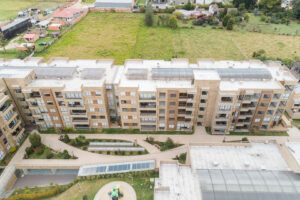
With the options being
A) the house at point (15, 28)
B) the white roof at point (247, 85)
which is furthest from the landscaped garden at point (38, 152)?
the house at point (15, 28)

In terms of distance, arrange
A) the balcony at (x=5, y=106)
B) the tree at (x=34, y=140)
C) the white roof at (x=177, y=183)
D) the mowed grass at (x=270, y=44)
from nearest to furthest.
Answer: the white roof at (x=177, y=183), the balcony at (x=5, y=106), the tree at (x=34, y=140), the mowed grass at (x=270, y=44)

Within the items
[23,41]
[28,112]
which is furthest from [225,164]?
[23,41]

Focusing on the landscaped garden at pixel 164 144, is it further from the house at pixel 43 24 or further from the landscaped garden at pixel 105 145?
the house at pixel 43 24

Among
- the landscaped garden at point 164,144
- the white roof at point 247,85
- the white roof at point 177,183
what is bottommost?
the landscaped garden at point 164,144

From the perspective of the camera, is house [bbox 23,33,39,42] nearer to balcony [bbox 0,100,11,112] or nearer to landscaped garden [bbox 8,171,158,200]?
balcony [bbox 0,100,11,112]

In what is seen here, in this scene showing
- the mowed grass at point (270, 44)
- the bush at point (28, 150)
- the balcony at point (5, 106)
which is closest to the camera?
the balcony at point (5, 106)

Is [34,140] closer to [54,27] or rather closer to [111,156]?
[111,156]
